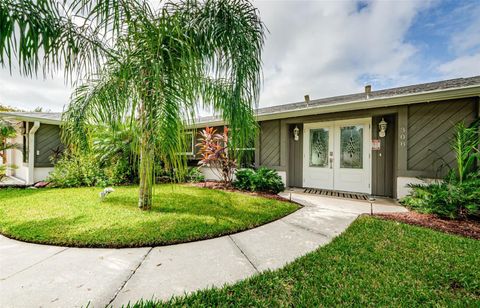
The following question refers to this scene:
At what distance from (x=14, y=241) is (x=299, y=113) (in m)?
6.25

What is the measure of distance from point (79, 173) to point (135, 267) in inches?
241

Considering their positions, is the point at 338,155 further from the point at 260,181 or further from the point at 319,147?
the point at 260,181

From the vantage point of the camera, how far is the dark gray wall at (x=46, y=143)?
6.79 meters

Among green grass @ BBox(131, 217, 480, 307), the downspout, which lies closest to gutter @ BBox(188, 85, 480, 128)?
green grass @ BBox(131, 217, 480, 307)

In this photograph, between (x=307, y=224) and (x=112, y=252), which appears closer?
(x=112, y=252)

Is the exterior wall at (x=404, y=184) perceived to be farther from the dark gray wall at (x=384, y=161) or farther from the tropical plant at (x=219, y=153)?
the tropical plant at (x=219, y=153)

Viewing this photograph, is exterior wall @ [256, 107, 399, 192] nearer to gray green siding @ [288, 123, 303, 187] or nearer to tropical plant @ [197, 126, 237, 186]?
gray green siding @ [288, 123, 303, 187]

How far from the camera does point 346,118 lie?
5.39 m

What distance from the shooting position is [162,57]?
2.30 m

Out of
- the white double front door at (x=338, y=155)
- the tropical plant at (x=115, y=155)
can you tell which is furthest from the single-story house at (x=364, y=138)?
the tropical plant at (x=115, y=155)

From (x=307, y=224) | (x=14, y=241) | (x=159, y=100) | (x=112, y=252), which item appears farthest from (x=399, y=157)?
(x=14, y=241)

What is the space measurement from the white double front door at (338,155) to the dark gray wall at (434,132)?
954 mm

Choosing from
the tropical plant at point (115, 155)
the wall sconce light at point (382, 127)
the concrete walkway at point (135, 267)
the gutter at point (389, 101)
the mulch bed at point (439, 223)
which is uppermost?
the gutter at point (389, 101)

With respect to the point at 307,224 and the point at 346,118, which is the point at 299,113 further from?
the point at 307,224
